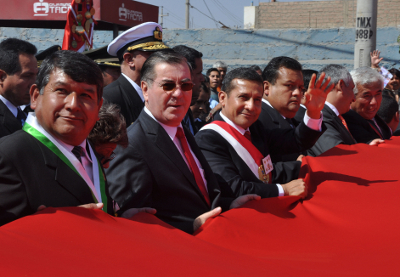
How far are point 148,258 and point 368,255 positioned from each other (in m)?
0.95

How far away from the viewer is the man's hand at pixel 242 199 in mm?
2434

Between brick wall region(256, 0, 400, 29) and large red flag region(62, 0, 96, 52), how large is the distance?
1605 cm

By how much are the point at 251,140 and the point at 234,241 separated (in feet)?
3.93

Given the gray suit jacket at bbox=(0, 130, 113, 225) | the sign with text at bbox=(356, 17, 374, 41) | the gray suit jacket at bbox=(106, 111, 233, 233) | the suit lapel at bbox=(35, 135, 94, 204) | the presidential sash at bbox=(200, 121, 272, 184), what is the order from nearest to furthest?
1. the gray suit jacket at bbox=(0, 130, 113, 225)
2. the suit lapel at bbox=(35, 135, 94, 204)
3. the gray suit jacket at bbox=(106, 111, 233, 233)
4. the presidential sash at bbox=(200, 121, 272, 184)
5. the sign with text at bbox=(356, 17, 374, 41)

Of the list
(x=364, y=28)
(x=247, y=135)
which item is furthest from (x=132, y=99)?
(x=364, y=28)

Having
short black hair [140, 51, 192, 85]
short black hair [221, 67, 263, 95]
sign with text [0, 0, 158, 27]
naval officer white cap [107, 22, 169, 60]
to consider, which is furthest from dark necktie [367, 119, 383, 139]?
sign with text [0, 0, 158, 27]

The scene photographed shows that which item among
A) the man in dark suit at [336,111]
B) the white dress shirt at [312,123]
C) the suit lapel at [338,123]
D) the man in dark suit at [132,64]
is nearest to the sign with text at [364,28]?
the man in dark suit at [336,111]

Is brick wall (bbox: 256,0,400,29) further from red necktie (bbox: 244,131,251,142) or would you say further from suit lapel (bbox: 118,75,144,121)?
red necktie (bbox: 244,131,251,142)

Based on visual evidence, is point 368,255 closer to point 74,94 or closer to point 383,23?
point 74,94

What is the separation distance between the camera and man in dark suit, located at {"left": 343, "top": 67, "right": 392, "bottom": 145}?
4.81 m

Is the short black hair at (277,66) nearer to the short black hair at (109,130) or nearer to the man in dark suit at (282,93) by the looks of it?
the man in dark suit at (282,93)

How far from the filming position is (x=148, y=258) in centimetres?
160


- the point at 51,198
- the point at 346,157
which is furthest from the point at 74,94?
the point at 346,157

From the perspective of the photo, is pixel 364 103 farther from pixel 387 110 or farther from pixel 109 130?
pixel 109 130
